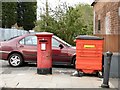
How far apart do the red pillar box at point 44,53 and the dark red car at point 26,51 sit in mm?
1849

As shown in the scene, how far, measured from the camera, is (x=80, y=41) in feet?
36.4

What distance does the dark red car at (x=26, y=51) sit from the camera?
529 inches

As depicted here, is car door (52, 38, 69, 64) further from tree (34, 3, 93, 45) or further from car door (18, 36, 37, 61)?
tree (34, 3, 93, 45)

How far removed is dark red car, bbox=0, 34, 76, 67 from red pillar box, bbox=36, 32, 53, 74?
185cm

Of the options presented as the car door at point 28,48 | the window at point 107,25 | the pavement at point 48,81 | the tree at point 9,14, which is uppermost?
the tree at point 9,14

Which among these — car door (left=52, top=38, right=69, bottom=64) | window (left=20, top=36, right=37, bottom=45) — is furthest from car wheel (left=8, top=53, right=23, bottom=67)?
car door (left=52, top=38, right=69, bottom=64)

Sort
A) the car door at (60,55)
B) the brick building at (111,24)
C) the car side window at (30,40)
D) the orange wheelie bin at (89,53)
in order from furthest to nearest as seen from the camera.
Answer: the car side window at (30,40)
the car door at (60,55)
the brick building at (111,24)
the orange wheelie bin at (89,53)

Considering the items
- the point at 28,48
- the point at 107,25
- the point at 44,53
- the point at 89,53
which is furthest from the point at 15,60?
the point at 107,25

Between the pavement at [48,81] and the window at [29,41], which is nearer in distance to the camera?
the pavement at [48,81]

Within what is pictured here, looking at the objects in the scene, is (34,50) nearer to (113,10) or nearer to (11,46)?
(11,46)

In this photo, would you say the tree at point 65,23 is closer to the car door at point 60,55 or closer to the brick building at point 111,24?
the brick building at point 111,24

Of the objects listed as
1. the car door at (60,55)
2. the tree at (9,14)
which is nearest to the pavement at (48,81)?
the car door at (60,55)

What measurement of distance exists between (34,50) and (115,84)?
483cm

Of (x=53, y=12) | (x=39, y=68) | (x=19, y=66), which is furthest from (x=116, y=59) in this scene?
(x=53, y=12)
